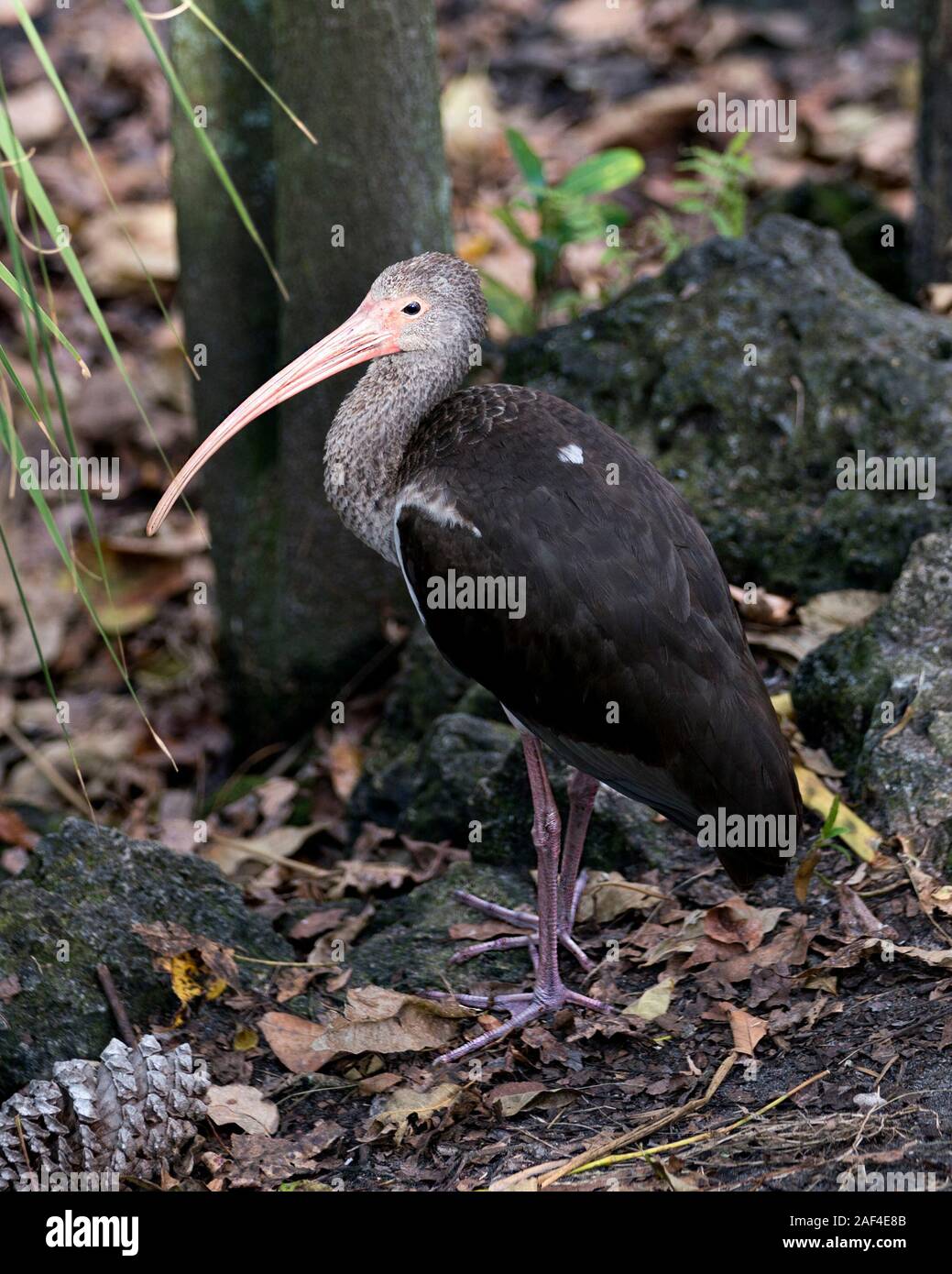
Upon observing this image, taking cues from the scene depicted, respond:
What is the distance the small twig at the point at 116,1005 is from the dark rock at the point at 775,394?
249cm

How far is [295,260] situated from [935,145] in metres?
2.67

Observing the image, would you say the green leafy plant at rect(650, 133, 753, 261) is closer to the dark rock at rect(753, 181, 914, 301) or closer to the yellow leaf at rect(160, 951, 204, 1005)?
the dark rock at rect(753, 181, 914, 301)

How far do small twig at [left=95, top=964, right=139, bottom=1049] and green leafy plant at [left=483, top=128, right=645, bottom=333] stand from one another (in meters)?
3.56

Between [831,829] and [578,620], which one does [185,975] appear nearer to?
[578,620]

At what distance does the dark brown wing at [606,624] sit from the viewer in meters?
3.74

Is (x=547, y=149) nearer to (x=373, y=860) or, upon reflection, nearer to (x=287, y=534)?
(x=287, y=534)

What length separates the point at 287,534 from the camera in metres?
5.70

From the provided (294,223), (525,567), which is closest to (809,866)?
(525,567)

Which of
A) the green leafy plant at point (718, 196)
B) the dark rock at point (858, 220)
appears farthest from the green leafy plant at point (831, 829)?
the dark rock at point (858, 220)

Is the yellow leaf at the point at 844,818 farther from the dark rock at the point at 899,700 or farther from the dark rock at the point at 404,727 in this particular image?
the dark rock at the point at 404,727

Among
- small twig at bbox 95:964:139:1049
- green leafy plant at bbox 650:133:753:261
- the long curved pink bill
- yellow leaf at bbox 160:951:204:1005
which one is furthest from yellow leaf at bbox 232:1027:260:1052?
green leafy plant at bbox 650:133:753:261

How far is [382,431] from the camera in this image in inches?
169

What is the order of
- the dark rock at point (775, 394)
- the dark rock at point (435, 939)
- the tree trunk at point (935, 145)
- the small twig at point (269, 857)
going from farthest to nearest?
1. the tree trunk at point (935, 145)
2. the dark rock at point (775, 394)
3. the small twig at point (269, 857)
4. the dark rock at point (435, 939)

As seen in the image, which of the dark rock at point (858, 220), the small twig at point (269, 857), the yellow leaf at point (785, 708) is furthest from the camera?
the dark rock at point (858, 220)
